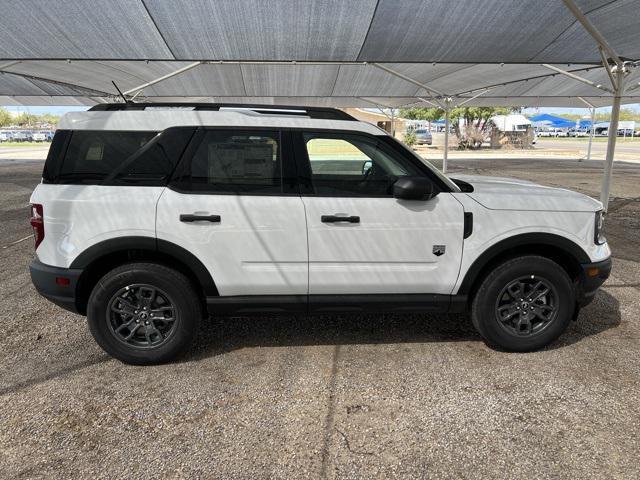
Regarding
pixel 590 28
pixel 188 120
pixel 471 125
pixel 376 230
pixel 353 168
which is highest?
pixel 590 28

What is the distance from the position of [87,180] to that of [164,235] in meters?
0.69

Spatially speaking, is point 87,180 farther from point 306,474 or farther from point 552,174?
point 552,174

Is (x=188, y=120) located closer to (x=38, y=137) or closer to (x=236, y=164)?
(x=236, y=164)

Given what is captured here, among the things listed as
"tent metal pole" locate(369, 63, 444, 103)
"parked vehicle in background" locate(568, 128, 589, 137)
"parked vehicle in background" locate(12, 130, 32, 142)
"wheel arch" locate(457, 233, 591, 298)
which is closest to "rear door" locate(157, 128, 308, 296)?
"wheel arch" locate(457, 233, 591, 298)

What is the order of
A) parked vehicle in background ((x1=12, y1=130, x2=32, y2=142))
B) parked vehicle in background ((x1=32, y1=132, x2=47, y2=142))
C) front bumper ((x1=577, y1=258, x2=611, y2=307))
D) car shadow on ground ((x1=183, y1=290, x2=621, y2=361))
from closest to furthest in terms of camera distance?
front bumper ((x1=577, y1=258, x2=611, y2=307)), car shadow on ground ((x1=183, y1=290, x2=621, y2=361)), parked vehicle in background ((x1=32, y1=132, x2=47, y2=142)), parked vehicle in background ((x1=12, y1=130, x2=32, y2=142))

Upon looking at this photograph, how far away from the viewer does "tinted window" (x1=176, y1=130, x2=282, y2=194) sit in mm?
3324

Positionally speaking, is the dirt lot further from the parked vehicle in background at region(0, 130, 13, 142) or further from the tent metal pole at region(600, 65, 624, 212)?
the parked vehicle in background at region(0, 130, 13, 142)

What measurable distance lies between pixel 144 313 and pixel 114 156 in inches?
45.9

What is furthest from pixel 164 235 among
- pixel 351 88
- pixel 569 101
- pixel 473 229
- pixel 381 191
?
pixel 569 101

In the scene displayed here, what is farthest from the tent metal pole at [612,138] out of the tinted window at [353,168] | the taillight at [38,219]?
the taillight at [38,219]

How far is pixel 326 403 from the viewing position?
2.99 meters

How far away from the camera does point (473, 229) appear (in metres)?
3.40

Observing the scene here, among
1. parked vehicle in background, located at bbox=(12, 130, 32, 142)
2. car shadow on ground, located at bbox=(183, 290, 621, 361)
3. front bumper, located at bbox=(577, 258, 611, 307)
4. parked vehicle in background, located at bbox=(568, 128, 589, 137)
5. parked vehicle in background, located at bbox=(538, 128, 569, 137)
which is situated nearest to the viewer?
front bumper, located at bbox=(577, 258, 611, 307)

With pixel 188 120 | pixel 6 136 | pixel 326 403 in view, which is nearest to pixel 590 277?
pixel 326 403
